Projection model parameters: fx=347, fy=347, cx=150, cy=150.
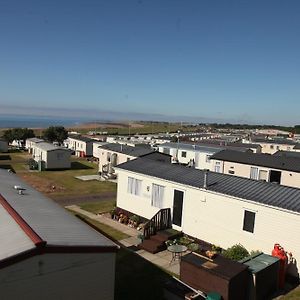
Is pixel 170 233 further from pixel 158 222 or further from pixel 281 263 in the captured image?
pixel 281 263

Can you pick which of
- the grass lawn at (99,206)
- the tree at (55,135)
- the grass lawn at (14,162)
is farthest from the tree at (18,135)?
the grass lawn at (99,206)

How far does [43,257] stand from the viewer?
975 centimetres

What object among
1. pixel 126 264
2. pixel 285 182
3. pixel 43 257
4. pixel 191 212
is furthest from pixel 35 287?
pixel 285 182

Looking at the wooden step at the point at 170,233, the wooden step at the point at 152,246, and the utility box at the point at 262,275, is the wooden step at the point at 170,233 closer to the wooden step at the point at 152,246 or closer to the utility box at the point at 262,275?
the wooden step at the point at 152,246

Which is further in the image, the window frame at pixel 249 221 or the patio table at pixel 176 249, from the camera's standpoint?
the window frame at pixel 249 221

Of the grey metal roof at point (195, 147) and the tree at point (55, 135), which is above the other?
the grey metal roof at point (195, 147)

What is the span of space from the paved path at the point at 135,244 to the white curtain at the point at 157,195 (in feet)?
6.91

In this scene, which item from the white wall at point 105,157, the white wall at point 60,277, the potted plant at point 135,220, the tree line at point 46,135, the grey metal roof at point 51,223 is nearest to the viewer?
the white wall at point 60,277

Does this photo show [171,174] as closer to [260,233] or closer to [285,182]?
[260,233]

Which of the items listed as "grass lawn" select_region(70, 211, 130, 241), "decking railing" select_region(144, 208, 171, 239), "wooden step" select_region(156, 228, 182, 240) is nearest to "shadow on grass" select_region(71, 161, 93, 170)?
"grass lawn" select_region(70, 211, 130, 241)

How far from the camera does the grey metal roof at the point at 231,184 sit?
16606 millimetres

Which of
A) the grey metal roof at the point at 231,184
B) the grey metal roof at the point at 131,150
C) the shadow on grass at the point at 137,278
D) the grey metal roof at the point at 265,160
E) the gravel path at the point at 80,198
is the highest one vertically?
the grey metal roof at the point at 231,184

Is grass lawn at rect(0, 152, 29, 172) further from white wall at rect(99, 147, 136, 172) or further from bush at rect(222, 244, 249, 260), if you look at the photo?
bush at rect(222, 244, 249, 260)

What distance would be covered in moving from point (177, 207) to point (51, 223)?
32.0ft
